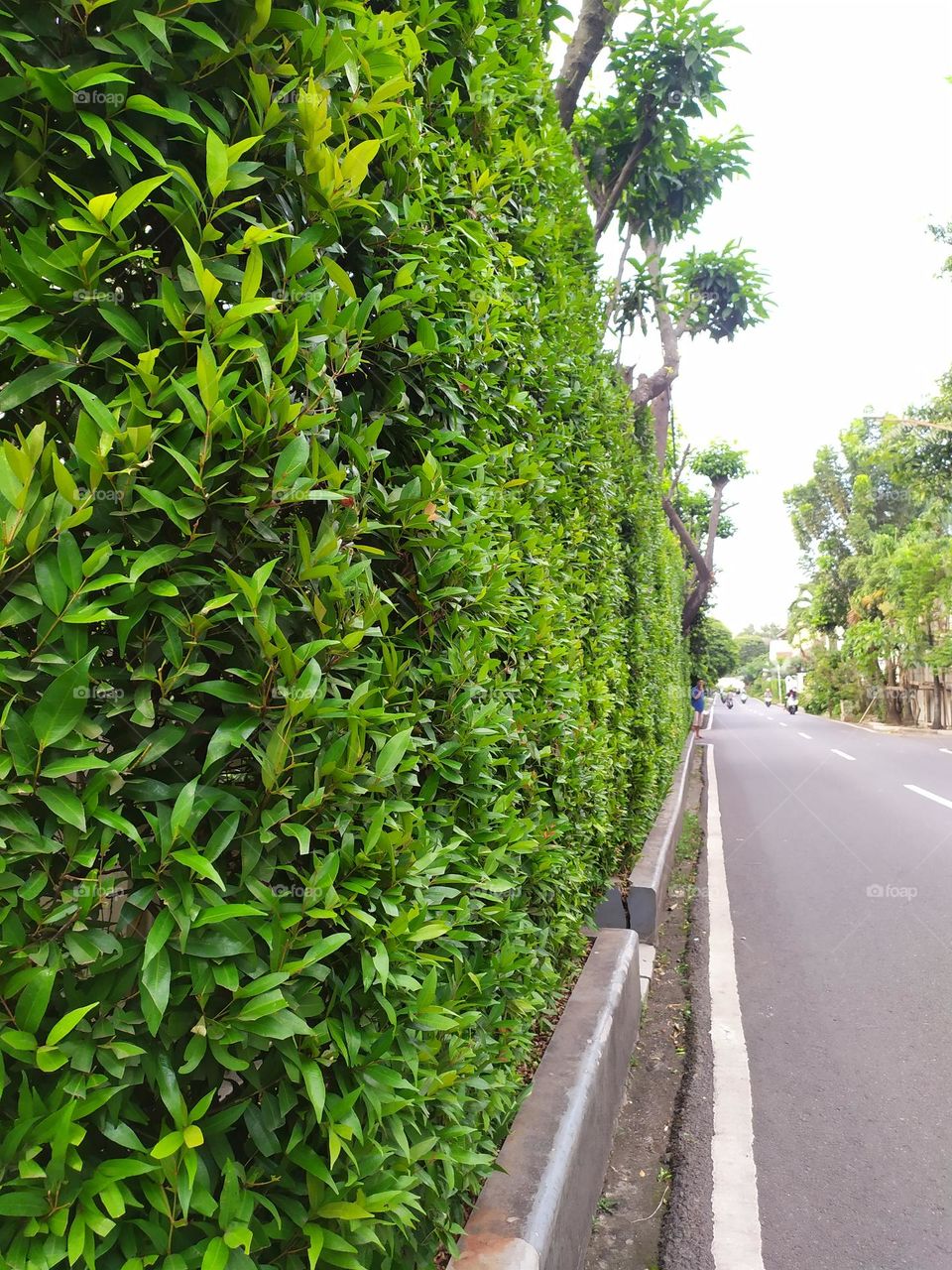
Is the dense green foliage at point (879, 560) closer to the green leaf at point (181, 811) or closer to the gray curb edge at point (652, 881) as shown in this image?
the gray curb edge at point (652, 881)

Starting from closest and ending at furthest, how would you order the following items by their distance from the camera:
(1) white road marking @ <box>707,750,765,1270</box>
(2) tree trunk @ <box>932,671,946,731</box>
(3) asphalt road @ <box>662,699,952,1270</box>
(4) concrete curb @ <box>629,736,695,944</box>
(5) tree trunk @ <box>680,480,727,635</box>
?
(1) white road marking @ <box>707,750,765,1270</box>
(3) asphalt road @ <box>662,699,952,1270</box>
(4) concrete curb @ <box>629,736,695,944</box>
(5) tree trunk @ <box>680,480,727,635</box>
(2) tree trunk @ <box>932,671,946,731</box>

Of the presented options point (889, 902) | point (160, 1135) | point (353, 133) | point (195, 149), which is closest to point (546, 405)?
point (353, 133)

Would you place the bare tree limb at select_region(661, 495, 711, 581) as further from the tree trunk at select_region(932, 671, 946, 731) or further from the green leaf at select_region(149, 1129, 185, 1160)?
the tree trunk at select_region(932, 671, 946, 731)

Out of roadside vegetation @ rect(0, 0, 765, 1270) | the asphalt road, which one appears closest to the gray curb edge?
the asphalt road

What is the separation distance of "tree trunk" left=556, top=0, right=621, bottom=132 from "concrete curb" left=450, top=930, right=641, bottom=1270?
5873 millimetres

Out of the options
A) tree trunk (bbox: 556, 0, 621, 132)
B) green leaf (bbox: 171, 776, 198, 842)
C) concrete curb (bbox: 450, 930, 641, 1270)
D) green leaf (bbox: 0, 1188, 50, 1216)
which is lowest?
concrete curb (bbox: 450, 930, 641, 1270)

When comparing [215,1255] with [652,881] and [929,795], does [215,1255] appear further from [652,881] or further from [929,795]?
[929,795]

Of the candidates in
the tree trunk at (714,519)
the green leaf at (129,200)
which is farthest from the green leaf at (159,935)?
the tree trunk at (714,519)

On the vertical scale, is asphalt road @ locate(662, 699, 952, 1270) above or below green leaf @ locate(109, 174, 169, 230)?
below

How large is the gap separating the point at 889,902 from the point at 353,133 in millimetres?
7102

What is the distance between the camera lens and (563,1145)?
2.35 metres

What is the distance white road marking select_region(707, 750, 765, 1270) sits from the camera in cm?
282

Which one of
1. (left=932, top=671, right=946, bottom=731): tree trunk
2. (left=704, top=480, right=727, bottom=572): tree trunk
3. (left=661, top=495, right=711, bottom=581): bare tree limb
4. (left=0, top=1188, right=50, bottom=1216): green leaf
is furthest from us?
(left=932, top=671, right=946, bottom=731): tree trunk

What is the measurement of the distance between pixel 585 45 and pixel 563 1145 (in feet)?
22.0
